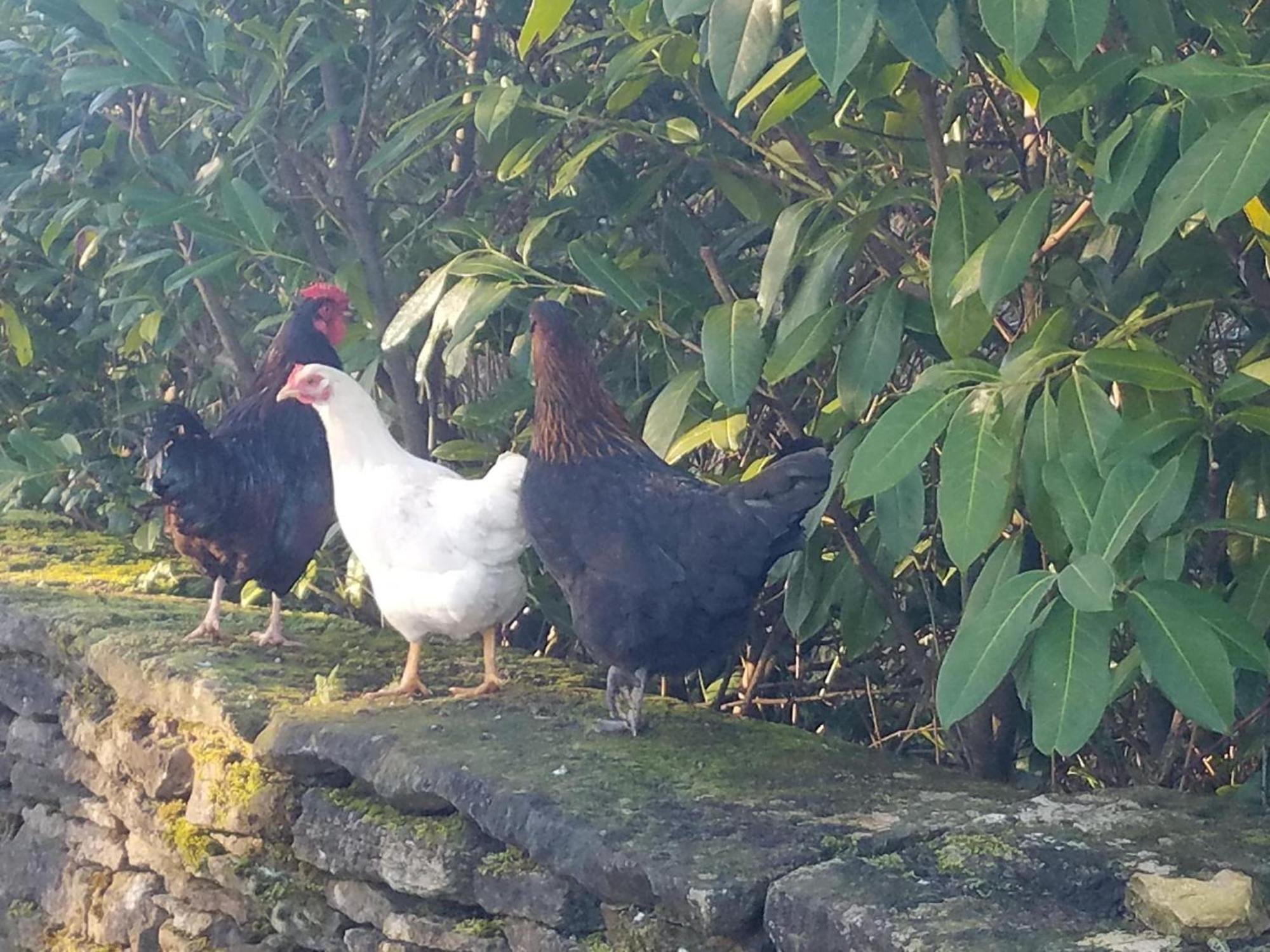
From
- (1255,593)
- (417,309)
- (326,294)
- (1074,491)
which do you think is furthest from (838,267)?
(326,294)

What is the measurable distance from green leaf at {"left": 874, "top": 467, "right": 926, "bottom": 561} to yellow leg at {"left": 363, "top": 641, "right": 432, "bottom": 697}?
1.21 m

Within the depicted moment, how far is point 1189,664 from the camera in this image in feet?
5.98

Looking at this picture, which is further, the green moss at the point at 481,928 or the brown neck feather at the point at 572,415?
the brown neck feather at the point at 572,415

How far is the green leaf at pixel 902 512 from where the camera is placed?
2.45 m

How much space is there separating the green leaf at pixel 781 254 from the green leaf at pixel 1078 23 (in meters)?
0.73

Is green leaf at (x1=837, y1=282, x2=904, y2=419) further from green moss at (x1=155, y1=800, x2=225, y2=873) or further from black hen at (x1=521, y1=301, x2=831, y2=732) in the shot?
green moss at (x1=155, y1=800, x2=225, y2=873)

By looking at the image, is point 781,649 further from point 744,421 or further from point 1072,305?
point 1072,305

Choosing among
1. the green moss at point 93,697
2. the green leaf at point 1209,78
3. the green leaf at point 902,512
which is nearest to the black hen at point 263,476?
the green moss at point 93,697

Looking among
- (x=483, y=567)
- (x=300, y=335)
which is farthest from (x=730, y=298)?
(x=300, y=335)

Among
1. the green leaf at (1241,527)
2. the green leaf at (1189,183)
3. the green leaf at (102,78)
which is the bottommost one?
the green leaf at (1241,527)

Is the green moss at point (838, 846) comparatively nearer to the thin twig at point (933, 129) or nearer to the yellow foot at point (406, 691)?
the thin twig at point (933, 129)

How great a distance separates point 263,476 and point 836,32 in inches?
87.8

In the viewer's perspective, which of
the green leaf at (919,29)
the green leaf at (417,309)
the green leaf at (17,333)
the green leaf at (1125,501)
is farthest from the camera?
the green leaf at (17,333)

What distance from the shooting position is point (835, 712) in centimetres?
346
